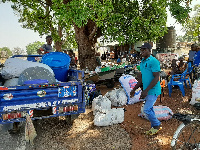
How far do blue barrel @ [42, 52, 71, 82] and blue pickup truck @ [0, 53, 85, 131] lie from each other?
160 centimetres

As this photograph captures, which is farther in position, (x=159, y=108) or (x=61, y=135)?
(x=159, y=108)

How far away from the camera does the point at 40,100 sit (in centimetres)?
397

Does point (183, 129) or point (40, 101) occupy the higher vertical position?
point (40, 101)

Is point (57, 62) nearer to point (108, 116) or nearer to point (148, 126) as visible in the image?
point (108, 116)

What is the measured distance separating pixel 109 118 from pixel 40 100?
163 centimetres

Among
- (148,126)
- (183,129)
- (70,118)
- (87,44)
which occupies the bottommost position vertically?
(148,126)

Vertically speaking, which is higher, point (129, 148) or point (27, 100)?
point (27, 100)

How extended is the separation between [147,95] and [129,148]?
1.04m

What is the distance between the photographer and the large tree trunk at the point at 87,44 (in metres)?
10.7

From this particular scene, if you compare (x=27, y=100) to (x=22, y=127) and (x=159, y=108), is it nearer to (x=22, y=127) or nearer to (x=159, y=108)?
(x=22, y=127)

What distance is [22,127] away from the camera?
4.97 m

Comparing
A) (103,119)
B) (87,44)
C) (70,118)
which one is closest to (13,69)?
(70,118)

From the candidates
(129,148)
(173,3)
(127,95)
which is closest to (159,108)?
(127,95)

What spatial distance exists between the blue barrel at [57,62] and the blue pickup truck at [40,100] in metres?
1.60
